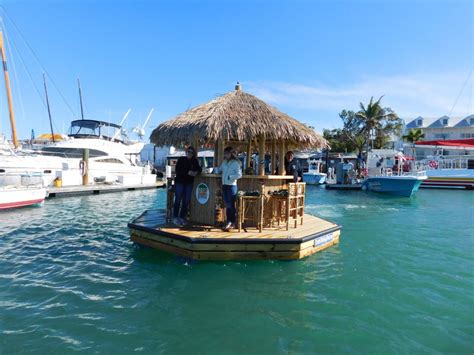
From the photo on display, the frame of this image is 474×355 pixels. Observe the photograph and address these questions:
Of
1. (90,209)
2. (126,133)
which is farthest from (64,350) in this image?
(126,133)

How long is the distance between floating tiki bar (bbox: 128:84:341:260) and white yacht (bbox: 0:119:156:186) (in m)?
15.0

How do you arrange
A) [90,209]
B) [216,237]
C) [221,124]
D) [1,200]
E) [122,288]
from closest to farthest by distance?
[122,288] → [216,237] → [221,124] → [1,200] → [90,209]

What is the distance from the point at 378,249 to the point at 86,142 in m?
25.5

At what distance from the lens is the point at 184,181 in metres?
8.01

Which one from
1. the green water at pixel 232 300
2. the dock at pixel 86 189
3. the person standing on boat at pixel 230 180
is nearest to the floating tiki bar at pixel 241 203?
the person standing on boat at pixel 230 180

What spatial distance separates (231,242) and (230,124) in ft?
8.29

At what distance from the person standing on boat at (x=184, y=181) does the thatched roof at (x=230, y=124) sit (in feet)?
1.41

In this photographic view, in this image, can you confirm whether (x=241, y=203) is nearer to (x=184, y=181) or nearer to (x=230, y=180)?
(x=230, y=180)

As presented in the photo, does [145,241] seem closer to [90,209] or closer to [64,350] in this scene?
[64,350]

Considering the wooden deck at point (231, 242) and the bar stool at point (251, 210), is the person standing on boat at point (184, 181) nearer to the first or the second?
the wooden deck at point (231, 242)

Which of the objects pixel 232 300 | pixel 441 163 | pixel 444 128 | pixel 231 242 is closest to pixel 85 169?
pixel 231 242

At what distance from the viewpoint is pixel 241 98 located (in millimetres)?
8406

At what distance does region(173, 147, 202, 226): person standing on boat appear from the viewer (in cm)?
791

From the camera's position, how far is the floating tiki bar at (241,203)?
6.95 meters
